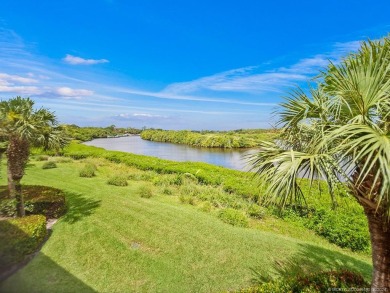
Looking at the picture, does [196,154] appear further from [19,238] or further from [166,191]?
[19,238]

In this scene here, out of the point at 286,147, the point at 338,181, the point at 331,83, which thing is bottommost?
the point at 338,181

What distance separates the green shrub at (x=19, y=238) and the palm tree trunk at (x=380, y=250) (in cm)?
764

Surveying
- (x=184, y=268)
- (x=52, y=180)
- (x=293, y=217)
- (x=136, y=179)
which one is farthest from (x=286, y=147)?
(x=52, y=180)

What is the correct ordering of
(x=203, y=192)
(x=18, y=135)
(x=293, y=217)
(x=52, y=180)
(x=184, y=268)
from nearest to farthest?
(x=184, y=268) < (x=18, y=135) < (x=293, y=217) < (x=203, y=192) < (x=52, y=180)

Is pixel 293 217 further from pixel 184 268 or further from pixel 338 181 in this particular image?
pixel 338 181

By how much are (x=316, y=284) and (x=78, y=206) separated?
29.1 ft

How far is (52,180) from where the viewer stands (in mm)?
15039

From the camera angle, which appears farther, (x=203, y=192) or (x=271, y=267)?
(x=203, y=192)

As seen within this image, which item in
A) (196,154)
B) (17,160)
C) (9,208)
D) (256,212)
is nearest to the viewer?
(17,160)

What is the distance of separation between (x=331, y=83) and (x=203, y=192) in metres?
10.3

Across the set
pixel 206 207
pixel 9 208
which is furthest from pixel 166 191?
pixel 9 208

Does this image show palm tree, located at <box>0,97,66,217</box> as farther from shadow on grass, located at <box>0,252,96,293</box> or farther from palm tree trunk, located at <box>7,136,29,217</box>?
shadow on grass, located at <box>0,252,96,293</box>

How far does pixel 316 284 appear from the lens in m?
4.63

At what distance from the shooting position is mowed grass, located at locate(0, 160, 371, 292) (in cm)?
549
